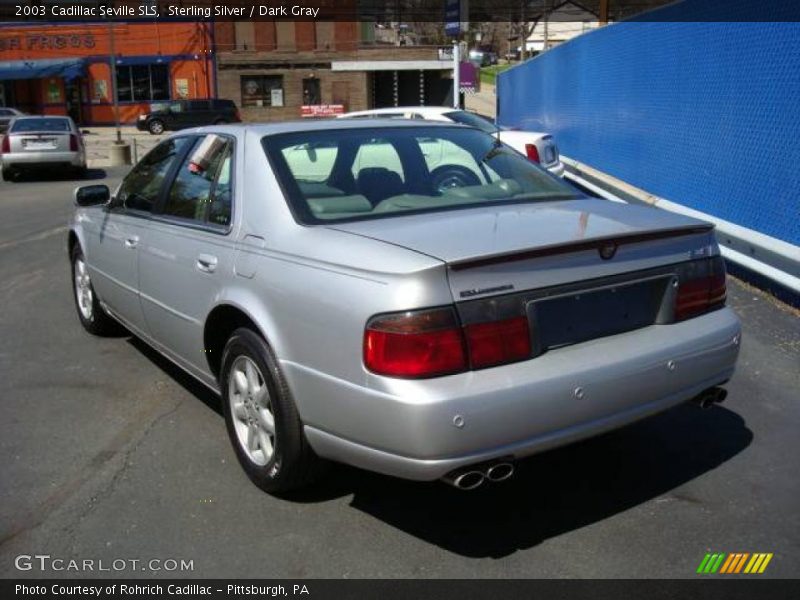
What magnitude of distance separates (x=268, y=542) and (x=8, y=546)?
3.41ft

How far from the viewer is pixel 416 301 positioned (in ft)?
9.02

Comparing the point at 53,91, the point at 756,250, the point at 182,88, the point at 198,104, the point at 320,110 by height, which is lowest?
the point at 756,250

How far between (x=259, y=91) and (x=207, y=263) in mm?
50481

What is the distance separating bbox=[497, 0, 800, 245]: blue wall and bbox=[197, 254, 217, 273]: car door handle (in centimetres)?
461

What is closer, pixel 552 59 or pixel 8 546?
pixel 8 546

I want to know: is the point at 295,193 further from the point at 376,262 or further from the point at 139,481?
the point at 139,481

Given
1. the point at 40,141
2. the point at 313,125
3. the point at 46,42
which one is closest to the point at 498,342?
the point at 313,125

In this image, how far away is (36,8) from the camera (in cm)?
5141

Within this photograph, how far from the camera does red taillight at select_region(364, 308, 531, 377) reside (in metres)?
2.75

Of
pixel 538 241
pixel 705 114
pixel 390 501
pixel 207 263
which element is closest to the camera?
pixel 538 241

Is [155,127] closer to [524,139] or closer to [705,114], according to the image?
[524,139]

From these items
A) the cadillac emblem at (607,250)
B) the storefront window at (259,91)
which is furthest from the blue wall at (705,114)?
the storefront window at (259,91)

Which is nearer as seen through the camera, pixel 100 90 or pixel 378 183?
pixel 378 183
